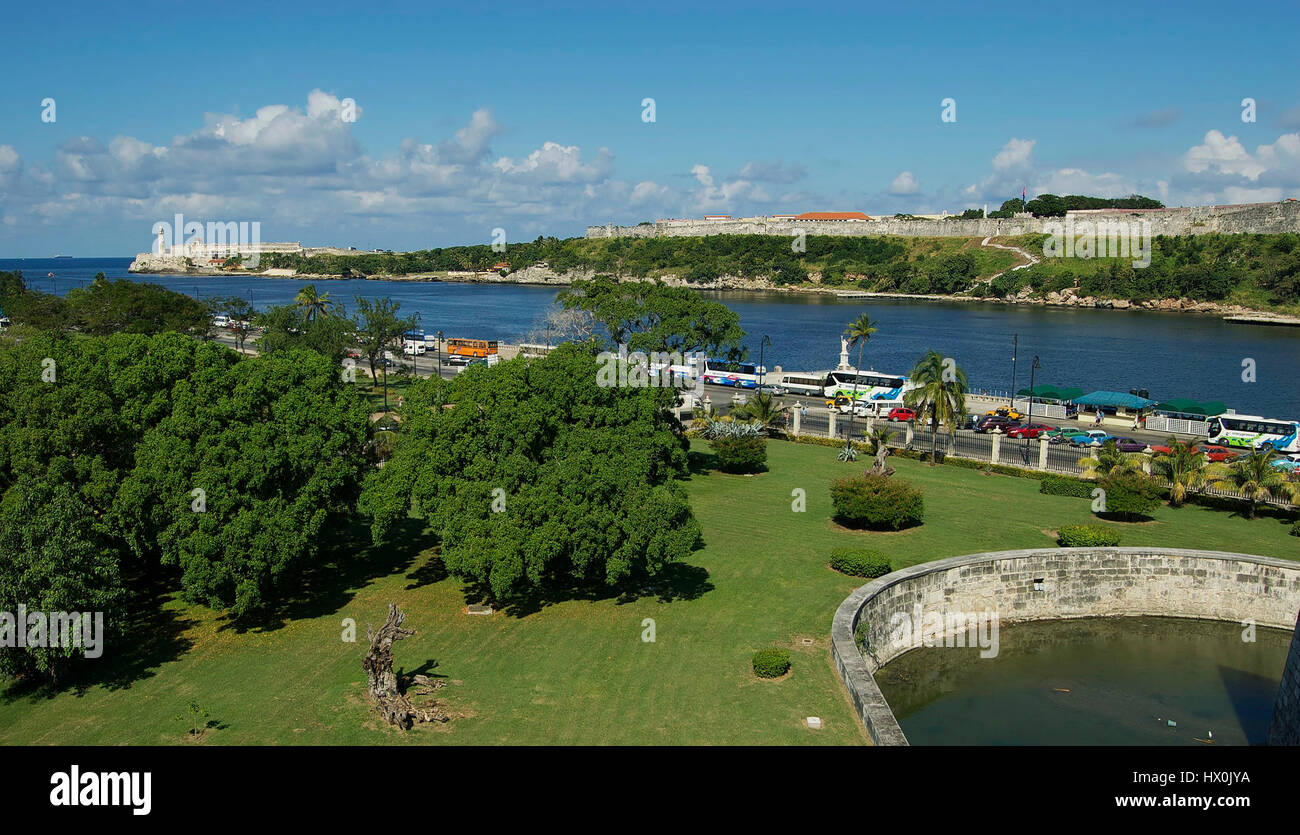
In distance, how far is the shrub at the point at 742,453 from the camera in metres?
36.2

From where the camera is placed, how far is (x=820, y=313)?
442 feet

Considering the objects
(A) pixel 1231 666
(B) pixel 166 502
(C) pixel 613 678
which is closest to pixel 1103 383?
(A) pixel 1231 666

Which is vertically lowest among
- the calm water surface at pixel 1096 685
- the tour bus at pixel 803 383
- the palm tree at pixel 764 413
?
the calm water surface at pixel 1096 685

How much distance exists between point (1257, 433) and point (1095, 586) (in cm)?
2900

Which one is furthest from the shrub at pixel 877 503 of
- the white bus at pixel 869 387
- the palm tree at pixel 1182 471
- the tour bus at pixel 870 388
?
the white bus at pixel 869 387

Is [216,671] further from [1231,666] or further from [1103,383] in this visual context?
[1103,383]

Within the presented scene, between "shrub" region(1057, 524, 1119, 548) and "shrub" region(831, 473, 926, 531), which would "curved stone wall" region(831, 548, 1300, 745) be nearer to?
"shrub" region(1057, 524, 1119, 548)

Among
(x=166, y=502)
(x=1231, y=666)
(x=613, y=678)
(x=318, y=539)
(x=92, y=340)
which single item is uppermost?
(x=92, y=340)

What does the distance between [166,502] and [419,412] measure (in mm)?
6367

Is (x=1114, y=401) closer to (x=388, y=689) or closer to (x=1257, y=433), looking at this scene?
(x=1257, y=433)

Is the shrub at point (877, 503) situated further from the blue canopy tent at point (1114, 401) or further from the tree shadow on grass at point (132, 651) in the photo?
the blue canopy tent at point (1114, 401)

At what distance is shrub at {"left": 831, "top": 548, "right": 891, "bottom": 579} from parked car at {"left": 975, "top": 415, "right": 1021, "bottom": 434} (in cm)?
2666

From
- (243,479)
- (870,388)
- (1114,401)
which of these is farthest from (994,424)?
(243,479)

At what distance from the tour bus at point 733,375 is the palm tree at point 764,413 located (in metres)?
17.3
